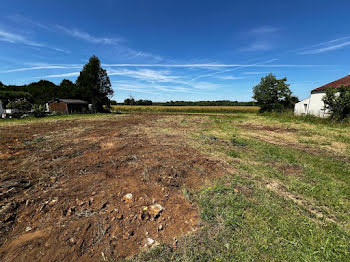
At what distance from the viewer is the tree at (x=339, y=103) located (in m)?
12.8

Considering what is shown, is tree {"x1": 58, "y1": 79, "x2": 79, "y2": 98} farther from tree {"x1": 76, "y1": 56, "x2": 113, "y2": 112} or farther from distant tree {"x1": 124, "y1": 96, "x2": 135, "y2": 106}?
distant tree {"x1": 124, "y1": 96, "x2": 135, "y2": 106}

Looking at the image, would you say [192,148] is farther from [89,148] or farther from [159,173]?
[89,148]

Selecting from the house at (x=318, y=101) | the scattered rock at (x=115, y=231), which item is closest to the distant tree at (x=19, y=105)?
the scattered rock at (x=115, y=231)

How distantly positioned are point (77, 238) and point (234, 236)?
211cm

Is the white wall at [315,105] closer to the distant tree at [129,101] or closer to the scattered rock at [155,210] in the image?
the scattered rock at [155,210]

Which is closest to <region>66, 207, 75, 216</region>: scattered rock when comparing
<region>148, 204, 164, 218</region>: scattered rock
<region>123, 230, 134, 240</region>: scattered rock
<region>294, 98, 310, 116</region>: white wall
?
<region>123, 230, 134, 240</region>: scattered rock

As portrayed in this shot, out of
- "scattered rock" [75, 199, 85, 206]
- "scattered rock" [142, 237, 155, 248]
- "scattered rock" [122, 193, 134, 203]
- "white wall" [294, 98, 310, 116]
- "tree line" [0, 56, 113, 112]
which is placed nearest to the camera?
"scattered rock" [142, 237, 155, 248]

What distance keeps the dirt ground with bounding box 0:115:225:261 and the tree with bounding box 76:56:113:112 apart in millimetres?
32186

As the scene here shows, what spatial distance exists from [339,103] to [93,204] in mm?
19714

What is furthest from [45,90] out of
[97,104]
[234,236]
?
[234,236]

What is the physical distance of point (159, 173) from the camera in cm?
374

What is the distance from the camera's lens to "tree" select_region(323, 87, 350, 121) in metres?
12.8

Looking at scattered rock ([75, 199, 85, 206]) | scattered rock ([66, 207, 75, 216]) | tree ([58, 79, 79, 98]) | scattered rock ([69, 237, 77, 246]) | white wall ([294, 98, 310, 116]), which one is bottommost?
scattered rock ([69, 237, 77, 246])

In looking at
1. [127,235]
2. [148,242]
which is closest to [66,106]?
[127,235]
